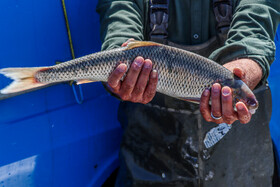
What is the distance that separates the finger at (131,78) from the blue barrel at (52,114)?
0.65m

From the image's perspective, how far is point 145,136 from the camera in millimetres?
2156

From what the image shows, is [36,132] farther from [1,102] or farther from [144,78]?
[144,78]

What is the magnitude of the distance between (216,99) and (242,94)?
0.50ft

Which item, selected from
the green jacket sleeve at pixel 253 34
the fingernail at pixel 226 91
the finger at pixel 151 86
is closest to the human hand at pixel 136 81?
the finger at pixel 151 86

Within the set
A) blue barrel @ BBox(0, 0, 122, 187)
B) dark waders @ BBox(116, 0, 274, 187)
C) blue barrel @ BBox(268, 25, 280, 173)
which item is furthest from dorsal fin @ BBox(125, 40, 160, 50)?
blue barrel @ BBox(268, 25, 280, 173)

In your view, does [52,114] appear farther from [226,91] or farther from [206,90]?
[226,91]

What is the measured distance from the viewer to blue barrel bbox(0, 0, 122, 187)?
1.95 meters

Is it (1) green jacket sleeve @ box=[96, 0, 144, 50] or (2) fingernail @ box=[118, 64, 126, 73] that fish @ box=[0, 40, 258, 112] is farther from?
(1) green jacket sleeve @ box=[96, 0, 144, 50]

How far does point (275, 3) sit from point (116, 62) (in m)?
1.30

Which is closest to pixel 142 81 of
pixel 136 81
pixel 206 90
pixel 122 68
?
pixel 136 81

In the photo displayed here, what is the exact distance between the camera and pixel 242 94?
166 cm

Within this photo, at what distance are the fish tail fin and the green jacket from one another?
0.54m

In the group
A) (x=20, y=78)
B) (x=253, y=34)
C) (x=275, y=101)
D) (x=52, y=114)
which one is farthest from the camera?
(x=275, y=101)

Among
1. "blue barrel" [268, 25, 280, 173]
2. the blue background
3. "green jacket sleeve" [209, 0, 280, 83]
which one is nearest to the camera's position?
"green jacket sleeve" [209, 0, 280, 83]
